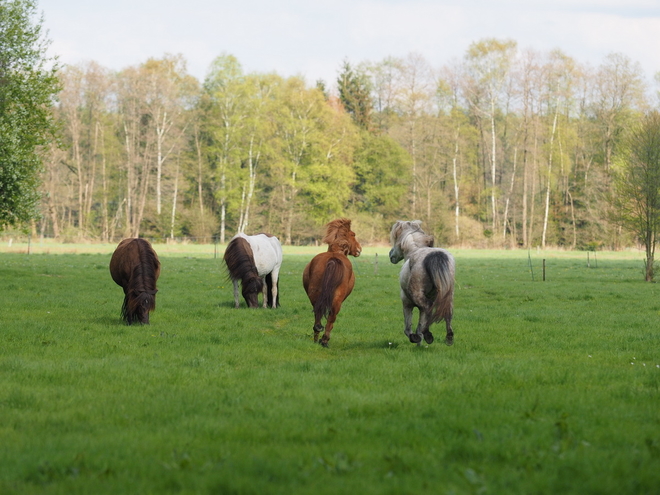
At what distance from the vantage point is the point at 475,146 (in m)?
68.1

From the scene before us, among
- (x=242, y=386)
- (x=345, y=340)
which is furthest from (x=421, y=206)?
(x=242, y=386)

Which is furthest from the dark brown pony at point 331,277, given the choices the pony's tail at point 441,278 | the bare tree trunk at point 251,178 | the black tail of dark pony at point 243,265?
the bare tree trunk at point 251,178

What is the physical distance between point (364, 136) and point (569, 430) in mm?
63607

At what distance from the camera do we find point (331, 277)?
10.5 m

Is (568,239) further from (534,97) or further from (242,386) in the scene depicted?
(242,386)

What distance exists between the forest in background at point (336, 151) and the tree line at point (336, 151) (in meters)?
0.15

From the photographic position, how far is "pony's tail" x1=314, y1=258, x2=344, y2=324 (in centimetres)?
A: 1042

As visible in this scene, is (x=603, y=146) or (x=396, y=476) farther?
(x=603, y=146)

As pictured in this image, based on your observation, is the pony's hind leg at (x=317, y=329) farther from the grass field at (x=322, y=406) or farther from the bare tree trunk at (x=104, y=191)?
the bare tree trunk at (x=104, y=191)

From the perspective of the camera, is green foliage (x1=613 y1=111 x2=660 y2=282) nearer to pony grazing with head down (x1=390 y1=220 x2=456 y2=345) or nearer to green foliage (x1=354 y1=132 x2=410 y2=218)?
pony grazing with head down (x1=390 y1=220 x2=456 y2=345)

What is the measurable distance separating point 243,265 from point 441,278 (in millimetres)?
6843

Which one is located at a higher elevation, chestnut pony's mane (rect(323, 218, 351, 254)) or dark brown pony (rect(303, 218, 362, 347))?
chestnut pony's mane (rect(323, 218, 351, 254))

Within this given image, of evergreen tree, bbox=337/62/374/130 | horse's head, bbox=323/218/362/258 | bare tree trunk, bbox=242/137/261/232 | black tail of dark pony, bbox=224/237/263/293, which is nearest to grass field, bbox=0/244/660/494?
black tail of dark pony, bbox=224/237/263/293

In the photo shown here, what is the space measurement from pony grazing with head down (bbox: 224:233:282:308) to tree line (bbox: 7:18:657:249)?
4403cm
